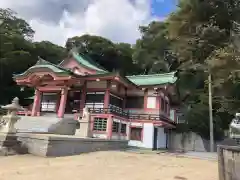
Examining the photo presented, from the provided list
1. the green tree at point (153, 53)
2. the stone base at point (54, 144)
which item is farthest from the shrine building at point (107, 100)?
the green tree at point (153, 53)

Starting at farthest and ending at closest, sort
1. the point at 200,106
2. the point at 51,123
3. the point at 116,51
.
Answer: the point at 116,51 → the point at 200,106 → the point at 51,123

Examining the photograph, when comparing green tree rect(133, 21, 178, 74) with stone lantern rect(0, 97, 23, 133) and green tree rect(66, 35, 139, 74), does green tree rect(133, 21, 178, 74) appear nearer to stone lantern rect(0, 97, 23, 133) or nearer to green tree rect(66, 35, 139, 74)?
green tree rect(66, 35, 139, 74)

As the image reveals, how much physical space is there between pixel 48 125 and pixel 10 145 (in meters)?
6.47

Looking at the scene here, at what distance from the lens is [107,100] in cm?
2081

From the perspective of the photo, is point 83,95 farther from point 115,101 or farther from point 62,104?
point 115,101

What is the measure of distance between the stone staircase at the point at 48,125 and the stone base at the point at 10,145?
507cm

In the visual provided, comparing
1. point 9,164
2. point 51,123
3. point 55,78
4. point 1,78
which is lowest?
point 9,164

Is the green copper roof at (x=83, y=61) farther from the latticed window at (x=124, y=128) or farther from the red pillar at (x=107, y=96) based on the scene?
the latticed window at (x=124, y=128)

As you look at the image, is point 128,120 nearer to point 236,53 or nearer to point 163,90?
point 163,90

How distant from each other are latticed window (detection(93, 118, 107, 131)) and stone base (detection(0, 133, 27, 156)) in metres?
7.81

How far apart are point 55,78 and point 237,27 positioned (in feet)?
47.8

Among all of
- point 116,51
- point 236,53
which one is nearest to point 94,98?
point 236,53

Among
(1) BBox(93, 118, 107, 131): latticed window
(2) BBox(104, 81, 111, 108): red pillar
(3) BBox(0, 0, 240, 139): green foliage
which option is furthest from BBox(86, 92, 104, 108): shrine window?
(3) BBox(0, 0, 240, 139): green foliage

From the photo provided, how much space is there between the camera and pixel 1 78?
37062mm
